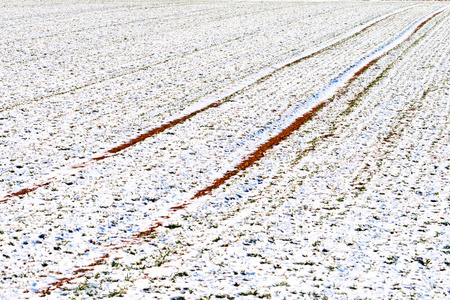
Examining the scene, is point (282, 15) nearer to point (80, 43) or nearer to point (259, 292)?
point (80, 43)

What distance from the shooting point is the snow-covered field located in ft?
16.5

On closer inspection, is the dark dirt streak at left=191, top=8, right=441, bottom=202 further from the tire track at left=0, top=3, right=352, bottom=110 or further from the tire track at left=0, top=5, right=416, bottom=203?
the tire track at left=0, top=3, right=352, bottom=110

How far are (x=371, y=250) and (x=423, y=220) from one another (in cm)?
110

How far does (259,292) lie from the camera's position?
4762 mm

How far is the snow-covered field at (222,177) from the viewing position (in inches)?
198

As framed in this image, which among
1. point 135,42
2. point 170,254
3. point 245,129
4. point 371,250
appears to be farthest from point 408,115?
point 135,42

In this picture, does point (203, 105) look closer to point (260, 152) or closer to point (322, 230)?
point (260, 152)

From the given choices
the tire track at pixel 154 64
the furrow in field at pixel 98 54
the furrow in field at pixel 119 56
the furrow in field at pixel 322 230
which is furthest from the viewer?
the furrow in field at pixel 98 54

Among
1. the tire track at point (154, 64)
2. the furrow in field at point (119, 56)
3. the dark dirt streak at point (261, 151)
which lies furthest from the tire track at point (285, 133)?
the tire track at point (154, 64)

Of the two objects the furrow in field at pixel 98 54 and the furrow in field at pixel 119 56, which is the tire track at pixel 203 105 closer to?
the furrow in field at pixel 119 56

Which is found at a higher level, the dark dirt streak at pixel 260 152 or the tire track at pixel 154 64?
the tire track at pixel 154 64

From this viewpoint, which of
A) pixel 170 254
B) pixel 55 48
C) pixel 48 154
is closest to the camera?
pixel 170 254

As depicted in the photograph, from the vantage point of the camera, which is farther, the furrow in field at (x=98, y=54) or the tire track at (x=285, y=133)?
the furrow in field at (x=98, y=54)

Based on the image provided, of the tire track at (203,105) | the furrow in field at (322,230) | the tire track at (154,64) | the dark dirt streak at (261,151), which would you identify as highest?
the tire track at (154,64)
